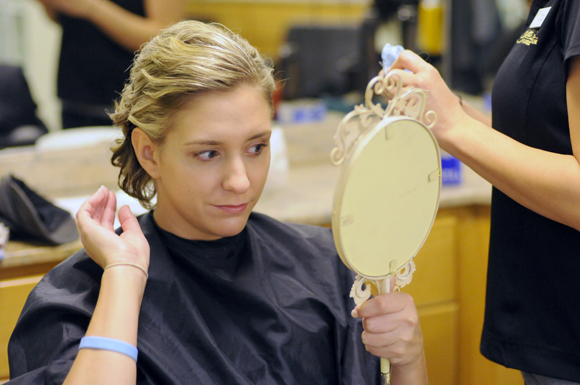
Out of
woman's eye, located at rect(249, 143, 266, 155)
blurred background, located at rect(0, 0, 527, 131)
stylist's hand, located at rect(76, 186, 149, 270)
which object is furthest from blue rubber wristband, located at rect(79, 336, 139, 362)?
blurred background, located at rect(0, 0, 527, 131)

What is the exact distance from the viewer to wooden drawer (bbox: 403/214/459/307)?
1726mm

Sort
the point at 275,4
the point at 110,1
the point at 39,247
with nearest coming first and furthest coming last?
the point at 39,247 < the point at 110,1 < the point at 275,4

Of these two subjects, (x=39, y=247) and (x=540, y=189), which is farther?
(x=39, y=247)

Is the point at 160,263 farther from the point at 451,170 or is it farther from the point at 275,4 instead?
the point at 275,4

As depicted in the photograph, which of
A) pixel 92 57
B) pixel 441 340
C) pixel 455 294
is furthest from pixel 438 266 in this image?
pixel 92 57

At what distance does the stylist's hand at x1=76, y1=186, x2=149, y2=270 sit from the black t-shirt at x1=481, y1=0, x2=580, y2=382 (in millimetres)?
662

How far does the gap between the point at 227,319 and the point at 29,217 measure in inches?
25.3

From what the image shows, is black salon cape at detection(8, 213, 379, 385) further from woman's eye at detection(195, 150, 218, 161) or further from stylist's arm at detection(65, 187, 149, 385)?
woman's eye at detection(195, 150, 218, 161)

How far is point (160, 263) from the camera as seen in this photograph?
0.98m

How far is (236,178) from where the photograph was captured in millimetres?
877

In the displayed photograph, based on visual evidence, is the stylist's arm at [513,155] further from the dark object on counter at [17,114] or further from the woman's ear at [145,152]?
the dark object on counter at [17,114]

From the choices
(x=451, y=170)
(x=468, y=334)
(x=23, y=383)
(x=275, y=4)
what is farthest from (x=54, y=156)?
(x=275, y=4)

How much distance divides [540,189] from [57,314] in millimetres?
783

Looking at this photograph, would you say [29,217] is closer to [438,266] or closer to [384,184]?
[384,184]
